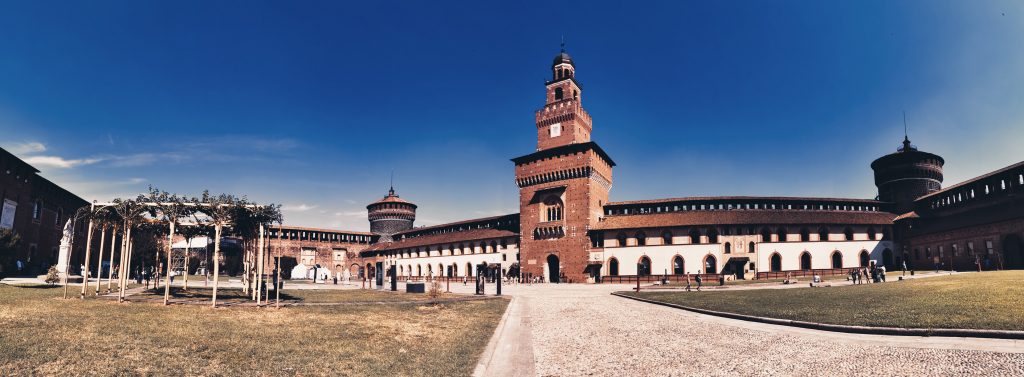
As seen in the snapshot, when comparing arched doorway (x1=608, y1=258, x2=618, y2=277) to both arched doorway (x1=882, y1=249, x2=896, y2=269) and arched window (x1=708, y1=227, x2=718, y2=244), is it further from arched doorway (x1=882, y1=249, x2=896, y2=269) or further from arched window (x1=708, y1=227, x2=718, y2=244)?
arched doorway (x1=882, y1=249, x2=896, y2=269)

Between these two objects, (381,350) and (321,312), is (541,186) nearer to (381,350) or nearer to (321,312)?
(321,312)

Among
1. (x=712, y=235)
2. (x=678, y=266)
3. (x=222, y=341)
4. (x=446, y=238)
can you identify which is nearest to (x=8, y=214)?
(x=446, y=238)

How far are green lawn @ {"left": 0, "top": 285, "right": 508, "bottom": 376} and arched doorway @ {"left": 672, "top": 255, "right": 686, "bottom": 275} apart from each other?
3443cm

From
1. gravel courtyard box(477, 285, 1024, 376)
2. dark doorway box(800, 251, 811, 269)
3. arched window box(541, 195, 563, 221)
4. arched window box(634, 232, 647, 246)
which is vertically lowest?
gravel courtyard box(477, 285, 1024, 376)

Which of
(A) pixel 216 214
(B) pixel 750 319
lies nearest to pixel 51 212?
(A) pixel 216 214

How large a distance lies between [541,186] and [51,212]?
156 feet

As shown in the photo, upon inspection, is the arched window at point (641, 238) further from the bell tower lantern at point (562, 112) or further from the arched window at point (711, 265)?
the bell tower lantern at point (562, 112)

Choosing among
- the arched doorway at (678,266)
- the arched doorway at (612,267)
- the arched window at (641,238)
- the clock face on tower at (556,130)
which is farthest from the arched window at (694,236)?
the clock face on tower at (556,130)

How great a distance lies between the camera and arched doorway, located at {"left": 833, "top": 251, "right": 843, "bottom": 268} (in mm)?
47719

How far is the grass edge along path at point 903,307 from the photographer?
12.4m

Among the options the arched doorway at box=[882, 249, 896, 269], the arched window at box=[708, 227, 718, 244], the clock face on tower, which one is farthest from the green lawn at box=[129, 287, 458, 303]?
the arched doorway at box=[882, 249, 896, 269]

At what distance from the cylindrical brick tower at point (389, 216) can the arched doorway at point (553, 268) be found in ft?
119

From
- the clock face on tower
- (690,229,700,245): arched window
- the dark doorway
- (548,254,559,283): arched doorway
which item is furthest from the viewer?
the clock face on tower

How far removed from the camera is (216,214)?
20266mm
